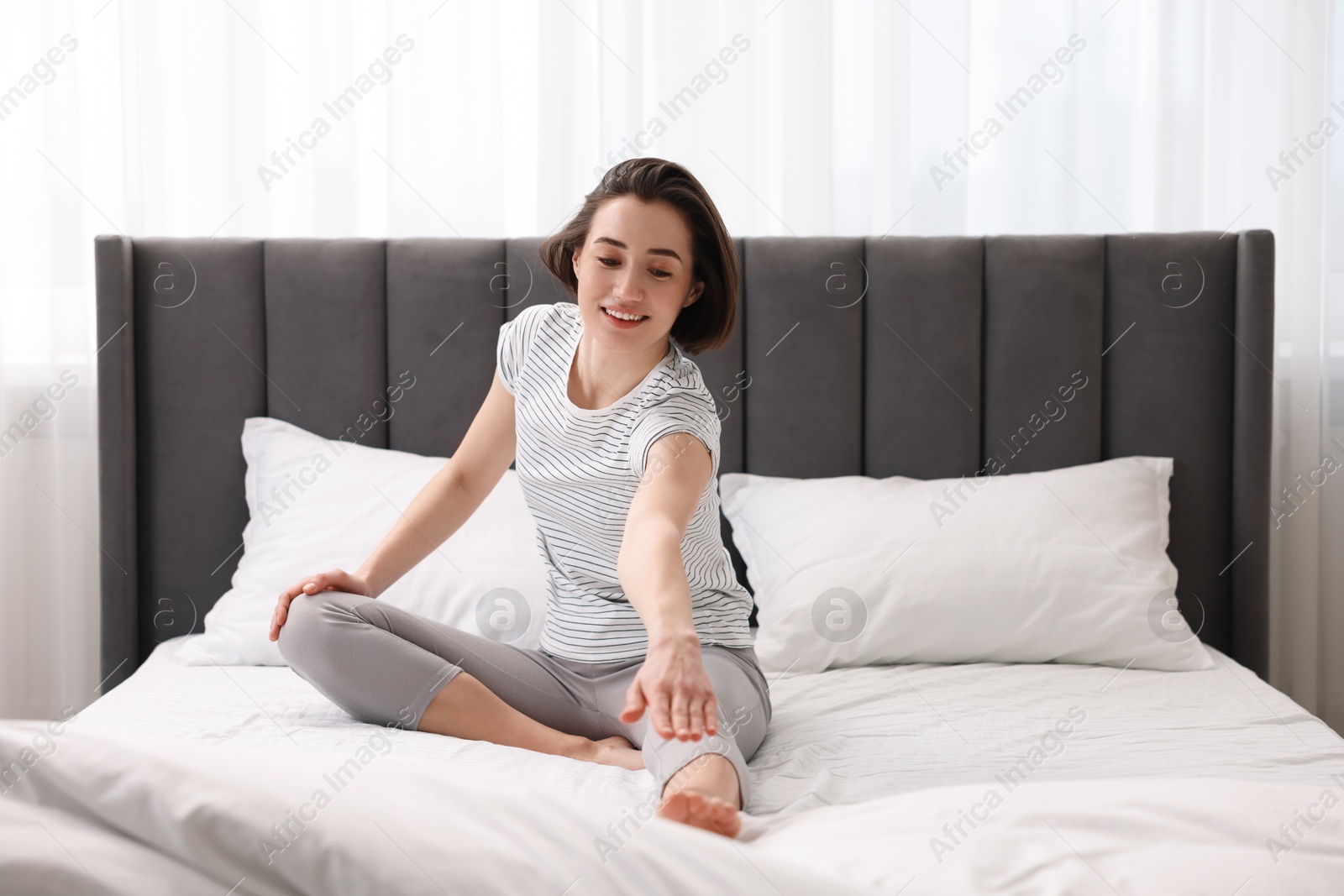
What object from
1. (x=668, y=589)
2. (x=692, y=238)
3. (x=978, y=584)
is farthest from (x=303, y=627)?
(x=978, y=584)

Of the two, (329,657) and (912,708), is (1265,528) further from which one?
(329,657)

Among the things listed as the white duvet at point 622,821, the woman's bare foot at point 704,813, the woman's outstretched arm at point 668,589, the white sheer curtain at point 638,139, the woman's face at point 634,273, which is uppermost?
the white sheer curtain at point 638,139

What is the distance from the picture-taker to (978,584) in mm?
1637

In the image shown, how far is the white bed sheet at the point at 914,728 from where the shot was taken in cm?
119

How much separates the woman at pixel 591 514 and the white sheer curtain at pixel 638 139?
69 cm

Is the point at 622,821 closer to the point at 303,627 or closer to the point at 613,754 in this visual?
the point at 613,754

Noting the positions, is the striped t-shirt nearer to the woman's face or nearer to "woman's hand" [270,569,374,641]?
the woman's face

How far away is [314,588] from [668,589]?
578 mm

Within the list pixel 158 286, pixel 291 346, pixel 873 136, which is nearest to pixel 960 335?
pixel 873 136

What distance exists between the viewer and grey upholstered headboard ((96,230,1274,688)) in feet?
6.30

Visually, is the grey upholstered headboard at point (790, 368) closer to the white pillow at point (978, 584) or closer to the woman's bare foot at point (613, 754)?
the white pillow at point (978, 584)

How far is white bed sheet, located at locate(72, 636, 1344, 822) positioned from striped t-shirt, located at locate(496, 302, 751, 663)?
20 cm

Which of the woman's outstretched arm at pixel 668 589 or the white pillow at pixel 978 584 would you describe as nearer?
the woman's outstretched arm at pixel 668 589

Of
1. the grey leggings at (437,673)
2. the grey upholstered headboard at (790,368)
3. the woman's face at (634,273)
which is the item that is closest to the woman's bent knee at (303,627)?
the grey leggings at (437,673)
